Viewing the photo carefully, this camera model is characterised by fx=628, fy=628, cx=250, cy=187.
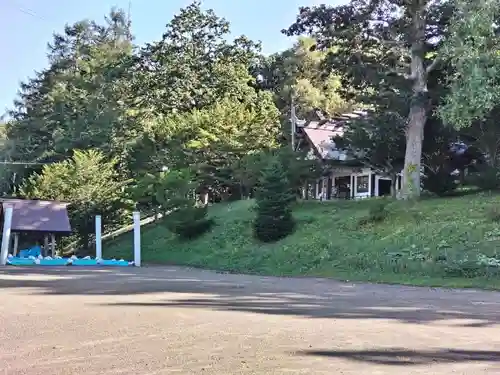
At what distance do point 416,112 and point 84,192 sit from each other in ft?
62.6

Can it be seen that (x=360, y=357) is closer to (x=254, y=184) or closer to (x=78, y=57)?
(x=254, y=184)

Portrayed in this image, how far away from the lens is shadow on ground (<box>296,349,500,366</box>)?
6098 millimetres

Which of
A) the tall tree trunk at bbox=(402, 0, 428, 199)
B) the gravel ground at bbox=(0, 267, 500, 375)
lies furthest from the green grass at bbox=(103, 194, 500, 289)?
the gravel ground at bbox=(0, 267, 500, 375)

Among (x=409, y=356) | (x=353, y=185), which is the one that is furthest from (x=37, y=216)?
(x=409, y=356)

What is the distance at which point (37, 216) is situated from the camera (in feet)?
103

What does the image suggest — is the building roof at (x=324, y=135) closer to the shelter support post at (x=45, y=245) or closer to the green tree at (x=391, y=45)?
the green tree at (x=391, y=45)

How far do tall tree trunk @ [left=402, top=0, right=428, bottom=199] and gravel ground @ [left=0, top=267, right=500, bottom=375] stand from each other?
43.4ft

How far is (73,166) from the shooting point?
36.8 meters

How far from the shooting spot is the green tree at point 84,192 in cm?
3547

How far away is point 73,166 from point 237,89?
46.1 feet

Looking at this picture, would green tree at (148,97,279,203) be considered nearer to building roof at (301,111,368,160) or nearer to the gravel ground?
building roof at (301,111,368,160)

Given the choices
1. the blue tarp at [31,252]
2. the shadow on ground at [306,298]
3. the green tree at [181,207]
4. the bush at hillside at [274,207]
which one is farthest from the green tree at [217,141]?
the shadow on ground at [306,298]

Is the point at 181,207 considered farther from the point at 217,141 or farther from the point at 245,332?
the point at 245,332

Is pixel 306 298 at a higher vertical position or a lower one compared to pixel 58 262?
higher
